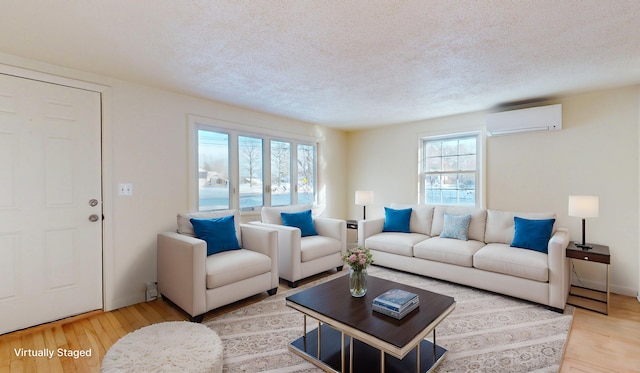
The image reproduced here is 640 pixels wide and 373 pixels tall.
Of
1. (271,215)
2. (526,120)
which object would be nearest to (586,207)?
(526,120)

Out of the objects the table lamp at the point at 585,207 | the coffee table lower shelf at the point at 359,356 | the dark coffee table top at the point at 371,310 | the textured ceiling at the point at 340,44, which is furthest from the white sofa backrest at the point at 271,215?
the table lamp at the point at 585,207

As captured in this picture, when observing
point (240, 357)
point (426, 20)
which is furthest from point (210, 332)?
point (426, 20)

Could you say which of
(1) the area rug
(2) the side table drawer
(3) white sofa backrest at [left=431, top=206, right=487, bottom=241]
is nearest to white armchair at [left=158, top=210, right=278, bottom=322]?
(1) the area rug

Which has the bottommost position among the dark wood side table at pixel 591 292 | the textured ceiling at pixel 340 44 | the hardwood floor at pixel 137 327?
the hardwood floor at pixel 137 327

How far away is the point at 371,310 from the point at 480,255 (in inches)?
72.6

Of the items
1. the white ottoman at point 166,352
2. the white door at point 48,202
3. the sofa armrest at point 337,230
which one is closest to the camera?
the white ottoman at point 166,352

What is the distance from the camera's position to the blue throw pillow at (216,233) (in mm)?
2989

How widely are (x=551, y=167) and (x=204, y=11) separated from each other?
4.04 m

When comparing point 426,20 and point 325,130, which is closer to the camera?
point 426,20

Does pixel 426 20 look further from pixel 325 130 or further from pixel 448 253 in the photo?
pixel 325 130

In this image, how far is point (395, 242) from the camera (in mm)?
3838

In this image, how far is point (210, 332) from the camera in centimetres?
201

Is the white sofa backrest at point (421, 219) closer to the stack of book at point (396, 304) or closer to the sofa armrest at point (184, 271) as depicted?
the stack of book at point (396, 304)

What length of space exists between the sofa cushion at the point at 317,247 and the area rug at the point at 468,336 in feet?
1.86
